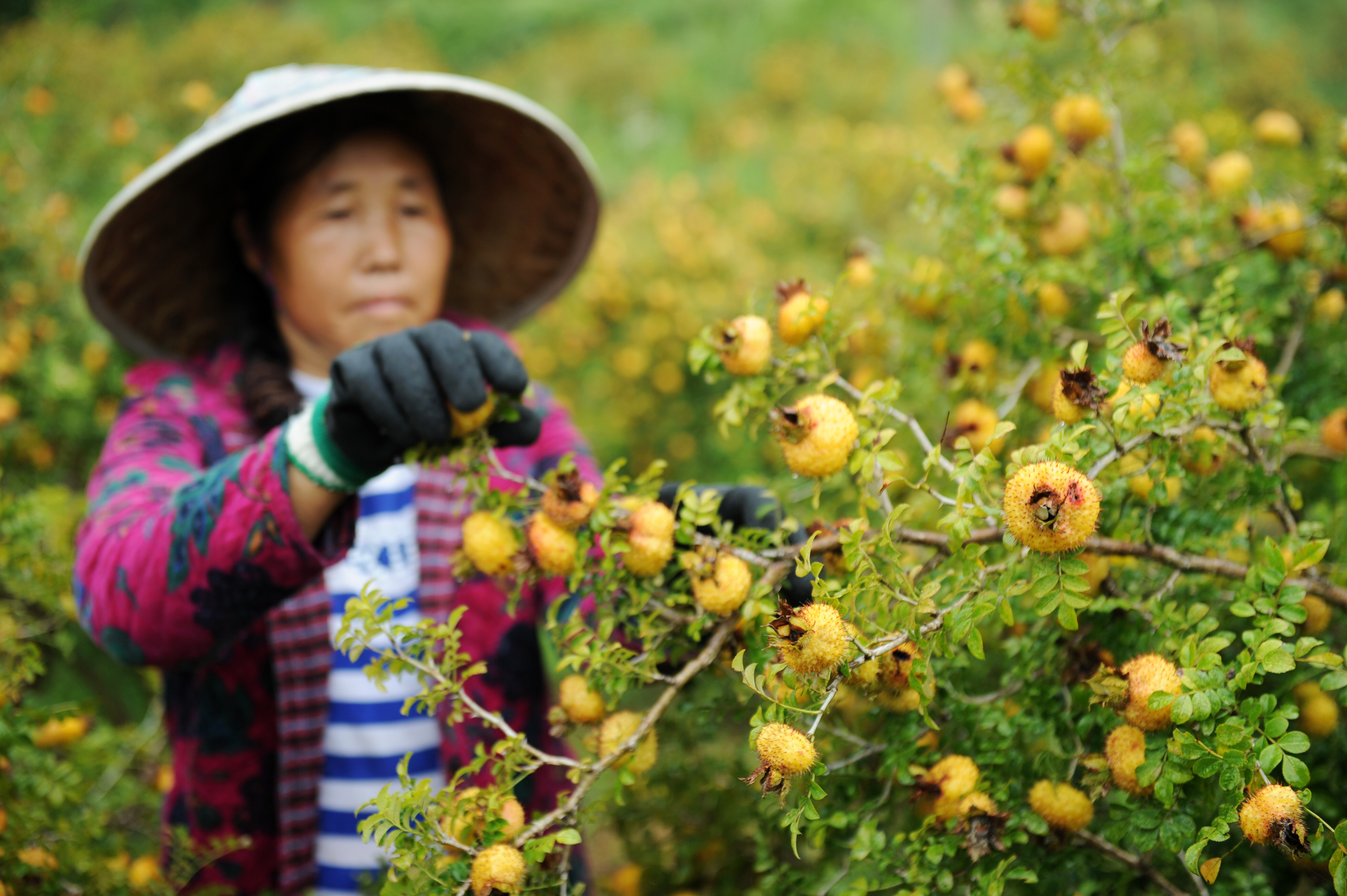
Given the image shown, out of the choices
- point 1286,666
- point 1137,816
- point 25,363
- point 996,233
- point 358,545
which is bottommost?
point 1137,816

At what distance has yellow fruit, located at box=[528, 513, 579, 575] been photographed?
2.96 feet

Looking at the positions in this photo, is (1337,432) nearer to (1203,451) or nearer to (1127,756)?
(1203,451)

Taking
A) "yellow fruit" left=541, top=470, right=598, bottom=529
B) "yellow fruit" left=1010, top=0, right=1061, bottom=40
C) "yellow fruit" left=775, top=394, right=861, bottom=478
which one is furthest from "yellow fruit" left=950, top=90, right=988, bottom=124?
"yellow fruit" left=541, top=470, right=598, bottom=529

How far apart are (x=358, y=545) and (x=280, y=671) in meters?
0.21

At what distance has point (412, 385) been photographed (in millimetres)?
891

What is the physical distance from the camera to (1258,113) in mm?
5242

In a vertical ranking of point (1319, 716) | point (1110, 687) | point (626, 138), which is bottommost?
point (1319, 716)

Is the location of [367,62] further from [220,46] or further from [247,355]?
[247,355]

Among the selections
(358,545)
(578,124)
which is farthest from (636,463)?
(578,124)

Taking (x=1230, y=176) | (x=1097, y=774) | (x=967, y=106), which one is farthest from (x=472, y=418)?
(x=967, y=106)

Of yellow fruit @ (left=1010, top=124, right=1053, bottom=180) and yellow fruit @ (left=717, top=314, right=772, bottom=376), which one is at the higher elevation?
yellow fruit @ (left=1010, top=124, right=1053, bottom=180)

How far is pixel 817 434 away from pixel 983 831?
386mm

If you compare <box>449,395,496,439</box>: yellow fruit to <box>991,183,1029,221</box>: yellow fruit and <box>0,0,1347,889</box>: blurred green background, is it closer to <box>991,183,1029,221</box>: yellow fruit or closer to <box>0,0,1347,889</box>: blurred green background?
<box>0,0,1347,889</box>: blurred green background

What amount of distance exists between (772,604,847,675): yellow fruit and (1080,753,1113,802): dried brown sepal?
284 mm
